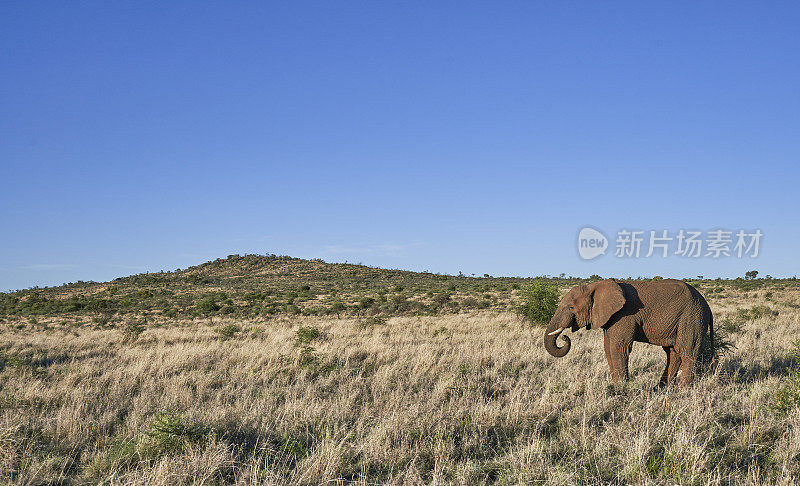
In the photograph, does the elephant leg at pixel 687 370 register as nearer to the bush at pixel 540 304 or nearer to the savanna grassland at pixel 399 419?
the savanna grassland at pixel 399 419

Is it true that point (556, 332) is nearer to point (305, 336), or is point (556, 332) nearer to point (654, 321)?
point (654, 321)

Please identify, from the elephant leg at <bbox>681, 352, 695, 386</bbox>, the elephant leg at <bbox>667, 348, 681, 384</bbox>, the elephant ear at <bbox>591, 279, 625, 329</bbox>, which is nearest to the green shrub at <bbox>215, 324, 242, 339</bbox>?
the elephant ear at <bbox>591, 279, 625, 329</bbox>

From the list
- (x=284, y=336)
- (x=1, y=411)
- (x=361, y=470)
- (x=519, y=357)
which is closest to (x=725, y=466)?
(x=361, y=470)

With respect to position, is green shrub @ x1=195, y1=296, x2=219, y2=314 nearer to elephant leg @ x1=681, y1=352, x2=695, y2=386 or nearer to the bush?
the bush

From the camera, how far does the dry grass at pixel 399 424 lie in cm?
437

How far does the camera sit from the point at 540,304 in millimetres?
21250

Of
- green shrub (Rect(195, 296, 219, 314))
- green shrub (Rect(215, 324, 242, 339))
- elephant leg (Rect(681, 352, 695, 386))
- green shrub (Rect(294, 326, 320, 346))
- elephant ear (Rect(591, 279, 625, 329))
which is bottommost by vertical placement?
green shrub (Rect(195, 296, 219, 314))

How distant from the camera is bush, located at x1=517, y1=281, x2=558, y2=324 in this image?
2080cm

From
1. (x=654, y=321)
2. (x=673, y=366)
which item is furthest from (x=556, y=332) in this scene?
(x=673, y=366)

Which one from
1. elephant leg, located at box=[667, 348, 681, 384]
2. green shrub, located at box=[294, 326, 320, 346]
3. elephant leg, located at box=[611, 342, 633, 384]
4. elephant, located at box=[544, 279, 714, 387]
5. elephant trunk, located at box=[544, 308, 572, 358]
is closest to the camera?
elephant, located at box=[544, 279, 714, 387]

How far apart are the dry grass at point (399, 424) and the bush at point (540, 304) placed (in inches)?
406

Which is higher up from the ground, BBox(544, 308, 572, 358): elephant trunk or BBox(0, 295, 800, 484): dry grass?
BBox(544, 308, 572, 358): elephant trunk

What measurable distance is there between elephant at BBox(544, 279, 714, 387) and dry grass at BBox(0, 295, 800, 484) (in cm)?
53

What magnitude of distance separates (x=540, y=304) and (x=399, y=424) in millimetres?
16926
